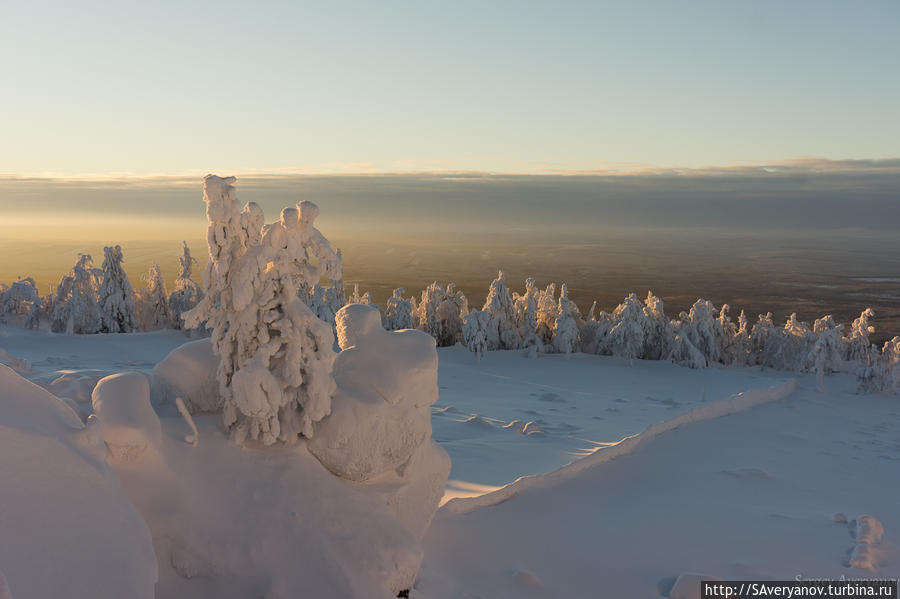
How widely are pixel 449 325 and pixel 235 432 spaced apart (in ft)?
125

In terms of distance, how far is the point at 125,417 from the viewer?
7.39 meters

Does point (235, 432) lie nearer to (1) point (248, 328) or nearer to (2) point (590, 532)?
(1) point (248, 328)

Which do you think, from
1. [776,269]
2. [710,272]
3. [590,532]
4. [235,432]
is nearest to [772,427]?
[590,532]

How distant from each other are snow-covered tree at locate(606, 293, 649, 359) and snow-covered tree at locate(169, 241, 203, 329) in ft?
98.5

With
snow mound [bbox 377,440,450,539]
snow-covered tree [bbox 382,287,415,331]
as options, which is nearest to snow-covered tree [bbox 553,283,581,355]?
snow-covered tree [bbox 382,287,415,331]

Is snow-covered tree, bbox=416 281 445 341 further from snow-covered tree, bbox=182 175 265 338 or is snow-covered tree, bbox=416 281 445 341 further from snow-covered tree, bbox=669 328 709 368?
snow-covered tree, bbox=182 175 265 338

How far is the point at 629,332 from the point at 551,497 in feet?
83.6

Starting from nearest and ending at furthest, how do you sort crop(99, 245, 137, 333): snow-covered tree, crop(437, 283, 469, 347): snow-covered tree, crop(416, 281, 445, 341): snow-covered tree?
crop(99, 245, 137, 333): snow-covered tree < crop(416, 281, 445, 341): snow-covered tree < crop(437, 283, 469, 347): snow-covered tree

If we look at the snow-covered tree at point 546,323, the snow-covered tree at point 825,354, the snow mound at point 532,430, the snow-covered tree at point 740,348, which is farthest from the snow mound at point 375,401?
the snow-covered tree at point 740,348

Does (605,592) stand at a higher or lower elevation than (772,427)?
higher

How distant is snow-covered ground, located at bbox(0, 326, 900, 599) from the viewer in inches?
291

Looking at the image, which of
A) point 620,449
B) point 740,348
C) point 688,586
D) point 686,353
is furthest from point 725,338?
point 688,586

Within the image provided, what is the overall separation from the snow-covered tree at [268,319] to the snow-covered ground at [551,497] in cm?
52

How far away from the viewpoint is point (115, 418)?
7332mm
